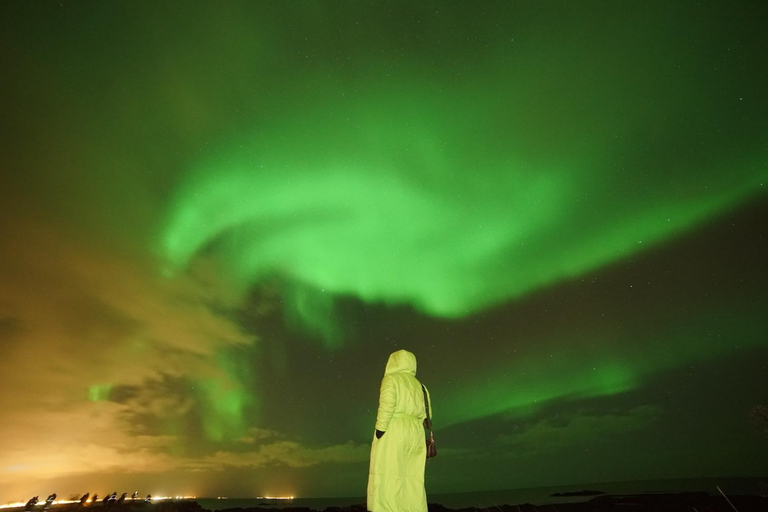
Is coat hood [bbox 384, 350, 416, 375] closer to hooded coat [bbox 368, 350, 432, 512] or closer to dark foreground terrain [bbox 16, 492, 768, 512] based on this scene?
hooded coat [bbox 368, 350, 432, 512]

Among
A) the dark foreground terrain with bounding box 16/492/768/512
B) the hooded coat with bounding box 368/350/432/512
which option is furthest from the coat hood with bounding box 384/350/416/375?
the dark foreground terrain with bounding box 16/492/768/512

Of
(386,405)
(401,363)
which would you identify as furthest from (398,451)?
(401,363)

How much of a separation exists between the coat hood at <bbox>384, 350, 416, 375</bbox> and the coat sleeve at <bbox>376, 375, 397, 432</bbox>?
0.43 metres

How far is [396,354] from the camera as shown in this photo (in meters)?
5.33

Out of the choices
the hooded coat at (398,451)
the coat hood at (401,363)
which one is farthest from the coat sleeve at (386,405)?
the coat hood at (401,363)

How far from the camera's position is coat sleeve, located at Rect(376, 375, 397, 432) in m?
4.64

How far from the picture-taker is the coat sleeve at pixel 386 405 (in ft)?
15.2

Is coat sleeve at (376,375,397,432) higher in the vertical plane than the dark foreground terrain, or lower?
higher

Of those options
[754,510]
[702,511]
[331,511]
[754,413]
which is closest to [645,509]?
[702,511]

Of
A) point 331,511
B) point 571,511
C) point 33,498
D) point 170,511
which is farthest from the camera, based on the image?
point 331,511

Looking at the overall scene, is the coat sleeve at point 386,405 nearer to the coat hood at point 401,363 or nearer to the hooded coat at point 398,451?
the hooded coat at point 398,451

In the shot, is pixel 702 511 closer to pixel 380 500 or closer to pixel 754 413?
pixel 754 413

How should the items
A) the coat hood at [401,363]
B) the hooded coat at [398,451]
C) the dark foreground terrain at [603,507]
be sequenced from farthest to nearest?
the dark foreground terrain at [603,507] → the coat hood at [401,363] → the hooded coat at [398,451]

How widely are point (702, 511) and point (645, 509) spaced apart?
331 centimetres
